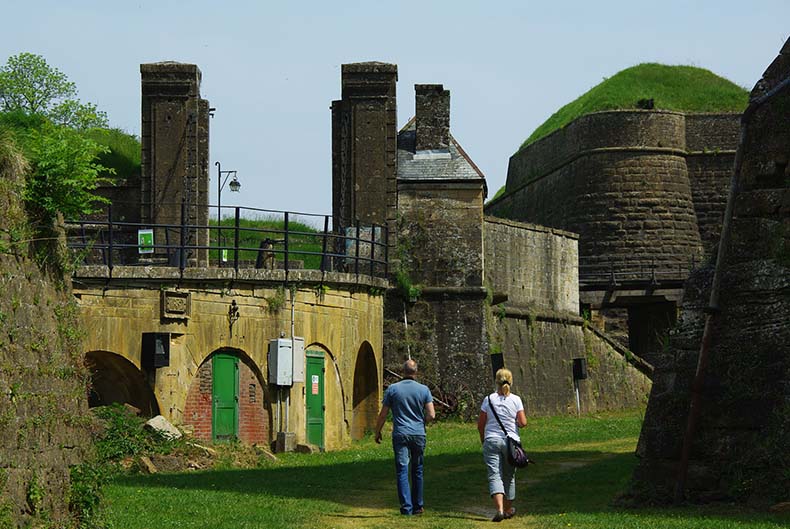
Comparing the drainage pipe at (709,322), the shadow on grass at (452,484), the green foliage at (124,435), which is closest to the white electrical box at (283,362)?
the shadow on grass at (452,484)

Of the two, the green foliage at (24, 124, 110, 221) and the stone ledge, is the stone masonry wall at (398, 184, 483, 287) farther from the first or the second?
the green foliage at (24, 124, 110, 221)

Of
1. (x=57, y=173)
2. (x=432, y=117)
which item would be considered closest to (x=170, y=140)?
(x=432, y=117)

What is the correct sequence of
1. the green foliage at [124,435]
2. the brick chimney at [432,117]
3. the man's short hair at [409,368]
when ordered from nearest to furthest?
the man's short hair at [409,368] < the green foliage at [124,435] < the brick chimney at [432,117]

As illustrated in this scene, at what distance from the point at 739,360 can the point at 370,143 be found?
65.3 ft

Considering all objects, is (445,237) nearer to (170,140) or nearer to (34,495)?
(170,140)

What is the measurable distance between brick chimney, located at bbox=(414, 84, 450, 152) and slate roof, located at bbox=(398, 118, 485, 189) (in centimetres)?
24

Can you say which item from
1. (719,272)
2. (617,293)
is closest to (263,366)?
(719,272)

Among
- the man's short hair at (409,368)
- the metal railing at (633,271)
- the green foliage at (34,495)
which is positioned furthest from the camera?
the metal railing at (633,271)

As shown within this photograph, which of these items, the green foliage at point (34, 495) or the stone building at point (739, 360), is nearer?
the green foliage at point (34, 495)

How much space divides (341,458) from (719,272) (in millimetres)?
9855

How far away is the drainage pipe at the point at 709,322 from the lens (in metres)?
15.1

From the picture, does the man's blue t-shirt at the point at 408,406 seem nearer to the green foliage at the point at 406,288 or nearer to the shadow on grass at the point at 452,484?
the shadow on grass at the point at 452,484

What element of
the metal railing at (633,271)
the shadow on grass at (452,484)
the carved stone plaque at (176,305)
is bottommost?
the shadow on grass at (452,484)

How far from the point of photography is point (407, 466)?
49.7 feet
